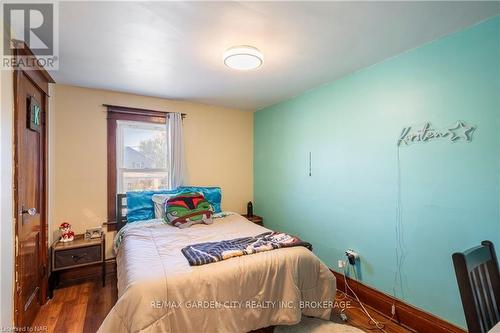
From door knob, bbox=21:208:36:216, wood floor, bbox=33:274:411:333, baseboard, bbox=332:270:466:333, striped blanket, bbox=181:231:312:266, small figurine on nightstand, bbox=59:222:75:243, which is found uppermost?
door knob, bbox=21:208:36:216

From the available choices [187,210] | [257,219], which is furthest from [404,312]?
[187,210]

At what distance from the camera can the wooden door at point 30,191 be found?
1.74 meters

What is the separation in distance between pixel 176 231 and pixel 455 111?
2.67 m

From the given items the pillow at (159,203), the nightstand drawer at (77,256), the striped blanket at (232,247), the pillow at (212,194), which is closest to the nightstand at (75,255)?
the nightstand drawer at (77,256)

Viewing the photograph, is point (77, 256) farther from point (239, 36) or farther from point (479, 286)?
point (479, 286)

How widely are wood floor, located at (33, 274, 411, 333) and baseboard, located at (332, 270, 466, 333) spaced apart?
67 mm

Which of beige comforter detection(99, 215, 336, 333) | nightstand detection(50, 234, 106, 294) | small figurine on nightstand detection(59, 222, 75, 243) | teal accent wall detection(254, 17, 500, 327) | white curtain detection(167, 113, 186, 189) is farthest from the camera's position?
white curtain detection(167, 113, 186, 189)

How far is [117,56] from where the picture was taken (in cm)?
211

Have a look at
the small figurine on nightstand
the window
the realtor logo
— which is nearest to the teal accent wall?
the window

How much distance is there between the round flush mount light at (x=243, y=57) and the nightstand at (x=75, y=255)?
93.5 inches

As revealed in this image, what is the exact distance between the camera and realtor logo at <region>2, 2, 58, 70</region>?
59.6 inches

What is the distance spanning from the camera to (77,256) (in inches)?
99.3

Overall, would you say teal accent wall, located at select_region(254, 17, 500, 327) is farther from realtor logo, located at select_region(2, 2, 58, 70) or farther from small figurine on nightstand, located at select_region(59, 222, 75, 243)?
small figurine on nightstand, located at select_region(59, 222, 75, 243)

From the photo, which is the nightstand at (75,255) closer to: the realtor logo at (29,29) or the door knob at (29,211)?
the door knob at (29,211)
